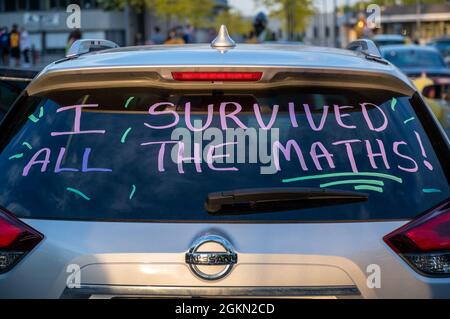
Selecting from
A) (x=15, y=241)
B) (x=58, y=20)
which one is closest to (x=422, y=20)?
(x=58, y=20)

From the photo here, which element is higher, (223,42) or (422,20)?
(223,42)

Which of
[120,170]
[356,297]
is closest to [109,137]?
[120,170]

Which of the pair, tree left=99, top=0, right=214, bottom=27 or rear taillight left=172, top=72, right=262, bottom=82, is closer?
rear taillight left=172, top=72, right=262, bottom=82

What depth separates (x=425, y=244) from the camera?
9.90 ft

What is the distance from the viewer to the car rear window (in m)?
3.05

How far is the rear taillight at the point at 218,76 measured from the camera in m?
3.25

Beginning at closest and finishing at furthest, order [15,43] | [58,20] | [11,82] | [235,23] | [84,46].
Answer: [84,46]
[11,82]
[15,43]
[58,20]
[235,23]

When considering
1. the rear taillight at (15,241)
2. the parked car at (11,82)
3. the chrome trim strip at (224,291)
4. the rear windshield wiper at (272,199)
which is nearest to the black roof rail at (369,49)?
the rear windshield wiper at (272,199)

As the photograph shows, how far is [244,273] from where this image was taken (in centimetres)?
291

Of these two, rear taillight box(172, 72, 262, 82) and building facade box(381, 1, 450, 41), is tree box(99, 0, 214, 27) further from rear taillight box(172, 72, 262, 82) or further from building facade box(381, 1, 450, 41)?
rear taillight box(172, 72, 262, 82)

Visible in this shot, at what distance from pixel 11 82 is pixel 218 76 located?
4442 mm

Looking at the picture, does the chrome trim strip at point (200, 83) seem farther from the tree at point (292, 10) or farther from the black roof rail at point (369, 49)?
the tree at point (292, 10)

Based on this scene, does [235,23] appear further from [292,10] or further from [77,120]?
[77,120]

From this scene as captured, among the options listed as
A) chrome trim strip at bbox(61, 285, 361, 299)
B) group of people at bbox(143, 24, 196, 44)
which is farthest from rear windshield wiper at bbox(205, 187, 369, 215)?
group of people at bbox(143, 24, 196, 44)
